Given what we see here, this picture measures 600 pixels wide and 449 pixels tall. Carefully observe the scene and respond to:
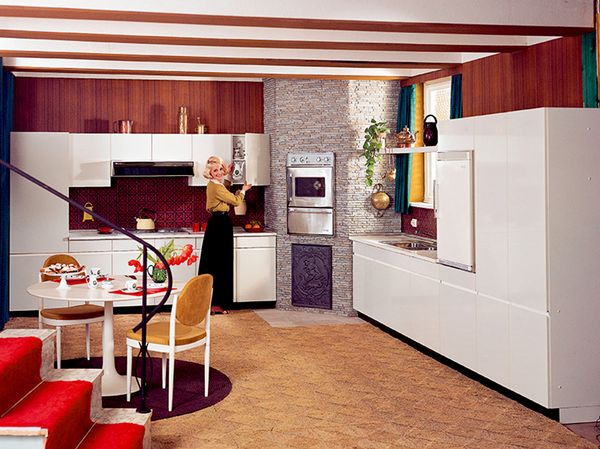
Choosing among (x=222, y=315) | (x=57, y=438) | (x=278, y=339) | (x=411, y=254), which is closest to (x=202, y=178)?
(x=222, y=315)

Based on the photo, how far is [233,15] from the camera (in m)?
5.09

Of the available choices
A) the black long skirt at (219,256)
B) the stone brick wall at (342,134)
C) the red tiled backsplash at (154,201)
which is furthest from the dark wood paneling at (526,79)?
the red tiled backsplash at (154,201)

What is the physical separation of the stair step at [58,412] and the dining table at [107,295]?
1073 millimetres

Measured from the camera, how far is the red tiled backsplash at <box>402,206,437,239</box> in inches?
332

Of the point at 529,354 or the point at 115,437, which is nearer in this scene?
the point at 115,437

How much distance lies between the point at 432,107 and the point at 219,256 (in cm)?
296

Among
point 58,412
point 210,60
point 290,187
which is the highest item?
point 210,60

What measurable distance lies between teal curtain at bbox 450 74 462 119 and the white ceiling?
9.0 inches

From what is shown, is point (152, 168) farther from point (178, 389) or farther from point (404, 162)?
point (178, 389)

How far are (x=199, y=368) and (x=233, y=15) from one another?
309cm

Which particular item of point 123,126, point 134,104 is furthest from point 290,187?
point 134,104

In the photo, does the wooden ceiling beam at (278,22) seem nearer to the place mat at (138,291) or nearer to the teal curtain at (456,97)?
the place mat at (138,291)

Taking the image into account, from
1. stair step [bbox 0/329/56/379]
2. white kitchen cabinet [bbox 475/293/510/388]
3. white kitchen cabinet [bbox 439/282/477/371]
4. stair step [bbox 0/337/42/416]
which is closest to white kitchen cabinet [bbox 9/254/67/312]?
stair step [bbox 0/329/56/379]

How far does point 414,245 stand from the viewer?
8.14 m
